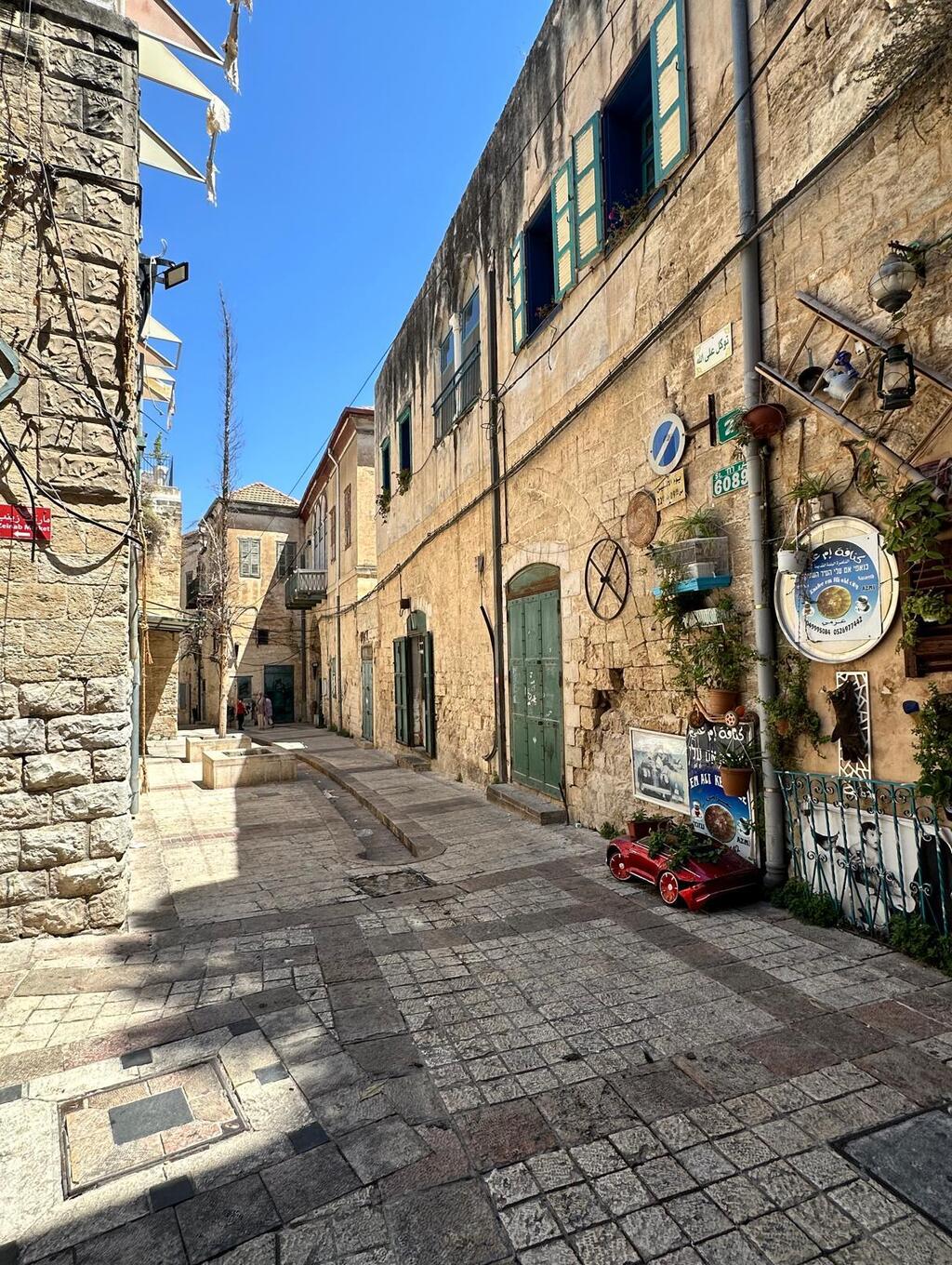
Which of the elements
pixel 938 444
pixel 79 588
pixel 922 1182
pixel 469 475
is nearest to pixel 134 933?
pixel 79 588

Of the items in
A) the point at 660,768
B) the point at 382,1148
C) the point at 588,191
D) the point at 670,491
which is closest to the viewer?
the point at 382,1148

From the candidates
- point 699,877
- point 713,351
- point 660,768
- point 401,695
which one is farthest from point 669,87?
point 401,695

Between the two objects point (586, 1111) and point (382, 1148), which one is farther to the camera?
point (586, 1111)

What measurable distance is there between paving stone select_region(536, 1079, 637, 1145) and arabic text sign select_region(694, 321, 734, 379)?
4137 millimetres

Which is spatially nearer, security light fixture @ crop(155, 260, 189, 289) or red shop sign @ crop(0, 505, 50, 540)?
red shop sign @ crop(0, 505, 50, 540)

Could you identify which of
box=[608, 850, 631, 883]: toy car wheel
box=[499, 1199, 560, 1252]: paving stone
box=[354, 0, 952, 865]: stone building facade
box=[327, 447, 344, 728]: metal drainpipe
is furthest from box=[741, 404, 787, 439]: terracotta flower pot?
box=[327, 447, 344, 728]: metal drainpipe

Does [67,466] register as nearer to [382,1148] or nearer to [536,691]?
[382,1148]

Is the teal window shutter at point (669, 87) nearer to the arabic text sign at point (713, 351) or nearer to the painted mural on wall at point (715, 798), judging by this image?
the arabic text sign at point (713, 351)

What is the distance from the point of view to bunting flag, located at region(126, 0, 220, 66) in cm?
549

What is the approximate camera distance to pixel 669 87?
499 cm

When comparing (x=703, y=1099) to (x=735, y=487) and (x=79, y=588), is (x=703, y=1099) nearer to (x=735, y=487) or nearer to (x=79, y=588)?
(x=735, y=487)

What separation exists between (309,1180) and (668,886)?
2727 millimetres

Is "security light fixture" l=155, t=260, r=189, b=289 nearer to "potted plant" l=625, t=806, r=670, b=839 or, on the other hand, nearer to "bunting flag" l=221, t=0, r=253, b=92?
"bunting flag" l=221, t=0, r=253, b=92

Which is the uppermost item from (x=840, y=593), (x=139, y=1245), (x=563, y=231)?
(x=563, y=231)
